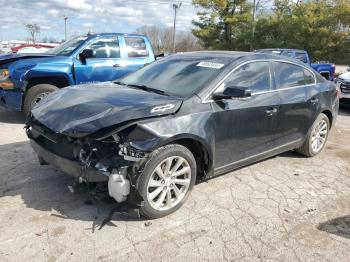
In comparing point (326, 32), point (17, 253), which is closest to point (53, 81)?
point (17, 253)

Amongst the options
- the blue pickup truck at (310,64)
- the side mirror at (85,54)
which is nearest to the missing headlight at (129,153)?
the side mirror at (85,54)

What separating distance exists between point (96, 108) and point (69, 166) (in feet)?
2.03

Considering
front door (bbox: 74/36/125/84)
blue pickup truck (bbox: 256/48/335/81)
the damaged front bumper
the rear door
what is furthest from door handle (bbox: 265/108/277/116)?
blue pickup truck (bbox: 256/48/335/81)

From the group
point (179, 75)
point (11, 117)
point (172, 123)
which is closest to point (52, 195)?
point (172, 123)

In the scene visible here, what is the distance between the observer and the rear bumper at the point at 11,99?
716 centimetres

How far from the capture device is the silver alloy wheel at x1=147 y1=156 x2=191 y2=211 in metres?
3.65

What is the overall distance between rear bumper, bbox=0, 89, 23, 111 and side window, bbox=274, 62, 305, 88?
15.8 feet

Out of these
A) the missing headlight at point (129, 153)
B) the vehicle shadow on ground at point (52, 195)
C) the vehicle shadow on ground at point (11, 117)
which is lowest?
the vehicle shadow on ground at point (52, 195)

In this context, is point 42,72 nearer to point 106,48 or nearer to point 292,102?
point 106,48

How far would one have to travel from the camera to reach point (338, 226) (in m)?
3.84

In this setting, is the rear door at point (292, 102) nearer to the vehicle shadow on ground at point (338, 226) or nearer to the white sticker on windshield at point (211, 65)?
the white sticker on windshield at point (211, 65)

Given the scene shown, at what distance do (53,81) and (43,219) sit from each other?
15.0 feet

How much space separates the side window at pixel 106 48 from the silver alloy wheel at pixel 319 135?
14.9ft

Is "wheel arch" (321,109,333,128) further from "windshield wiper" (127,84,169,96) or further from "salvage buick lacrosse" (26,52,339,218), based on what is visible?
"windshield wiper" (127,84,169,96)
